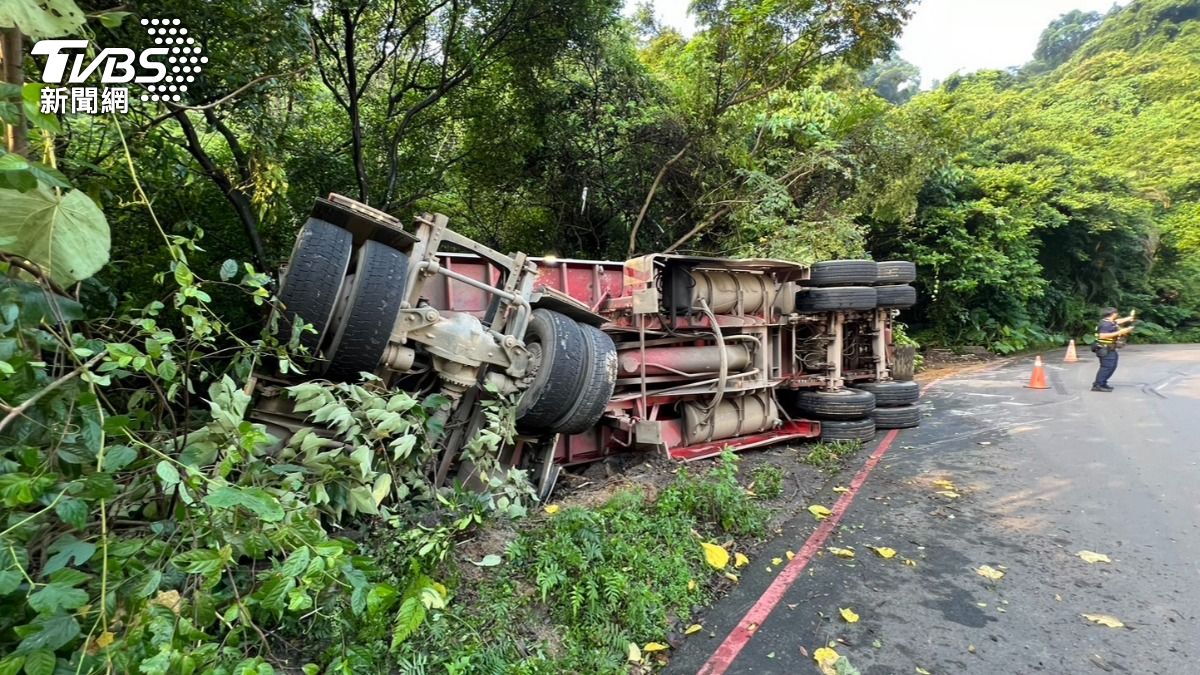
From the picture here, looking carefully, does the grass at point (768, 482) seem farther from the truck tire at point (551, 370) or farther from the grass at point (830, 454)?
the truck tire at point (551, 370)

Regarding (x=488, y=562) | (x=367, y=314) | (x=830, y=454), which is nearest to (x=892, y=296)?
(x=830, y=454)

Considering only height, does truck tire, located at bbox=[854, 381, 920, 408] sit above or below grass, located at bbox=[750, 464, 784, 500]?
above

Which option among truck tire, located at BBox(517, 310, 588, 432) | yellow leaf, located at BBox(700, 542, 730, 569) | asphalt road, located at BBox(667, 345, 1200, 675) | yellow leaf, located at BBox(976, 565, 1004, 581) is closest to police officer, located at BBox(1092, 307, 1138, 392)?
asphalt road, located at BBox(667, 345, 1200, 675)

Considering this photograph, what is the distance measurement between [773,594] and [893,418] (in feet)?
15.0

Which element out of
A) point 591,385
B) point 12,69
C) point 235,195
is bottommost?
point 591,385

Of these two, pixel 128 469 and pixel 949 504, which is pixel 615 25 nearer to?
pixel 949 504

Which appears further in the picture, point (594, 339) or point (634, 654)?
point (594, 339)

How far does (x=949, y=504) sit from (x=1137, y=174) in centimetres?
2534

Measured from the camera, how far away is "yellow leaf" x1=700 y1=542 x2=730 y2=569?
133 inches

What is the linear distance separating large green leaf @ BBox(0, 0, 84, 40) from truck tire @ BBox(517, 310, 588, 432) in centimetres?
270

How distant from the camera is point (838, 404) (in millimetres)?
6211

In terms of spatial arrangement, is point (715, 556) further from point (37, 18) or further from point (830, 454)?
point (37, 18)

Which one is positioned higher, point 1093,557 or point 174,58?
point 174,58

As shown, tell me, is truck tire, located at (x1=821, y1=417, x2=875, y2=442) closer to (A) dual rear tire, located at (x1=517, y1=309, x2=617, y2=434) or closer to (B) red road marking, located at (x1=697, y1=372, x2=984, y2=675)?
(B) red road marking, located at (x1=697, y1=372, x2=984, y2=675)
